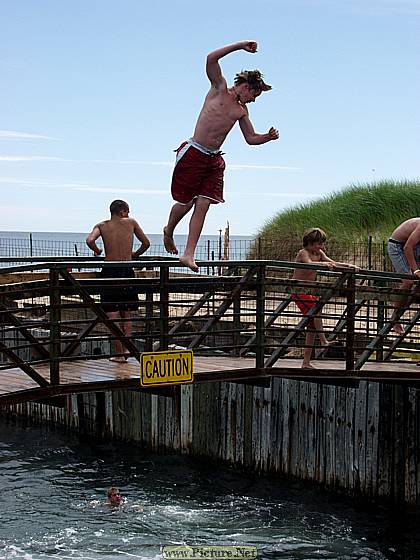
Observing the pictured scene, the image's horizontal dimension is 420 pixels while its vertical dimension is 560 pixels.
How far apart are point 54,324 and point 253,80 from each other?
3.02m

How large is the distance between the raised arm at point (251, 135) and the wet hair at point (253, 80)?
0.33 meters

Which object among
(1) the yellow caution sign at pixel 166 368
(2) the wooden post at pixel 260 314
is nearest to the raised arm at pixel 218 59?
(2) the wooden post at pixel 260 314

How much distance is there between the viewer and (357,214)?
1522 inches

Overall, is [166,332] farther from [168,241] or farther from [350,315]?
[350,315]

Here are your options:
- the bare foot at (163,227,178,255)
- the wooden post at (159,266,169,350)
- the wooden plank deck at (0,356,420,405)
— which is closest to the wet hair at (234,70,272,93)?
the bare foot at (163,227,178,255)

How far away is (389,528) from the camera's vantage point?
14.3 meters

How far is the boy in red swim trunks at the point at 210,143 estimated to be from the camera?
9.65 metres

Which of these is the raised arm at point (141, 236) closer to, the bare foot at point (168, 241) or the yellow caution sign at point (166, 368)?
the bare foot at point (168, 241)

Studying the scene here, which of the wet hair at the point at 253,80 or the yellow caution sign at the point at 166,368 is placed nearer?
the wet hair at the point at 253,80

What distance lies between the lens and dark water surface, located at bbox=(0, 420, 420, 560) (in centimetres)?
1438

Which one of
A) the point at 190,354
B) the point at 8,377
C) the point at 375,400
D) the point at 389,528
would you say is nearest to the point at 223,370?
the point at 190,354

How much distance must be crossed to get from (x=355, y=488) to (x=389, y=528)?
0.73 metres

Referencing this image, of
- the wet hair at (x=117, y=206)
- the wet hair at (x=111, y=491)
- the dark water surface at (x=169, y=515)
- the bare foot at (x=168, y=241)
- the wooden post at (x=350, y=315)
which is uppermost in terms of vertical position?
the wet hair at (x=117, y=206)

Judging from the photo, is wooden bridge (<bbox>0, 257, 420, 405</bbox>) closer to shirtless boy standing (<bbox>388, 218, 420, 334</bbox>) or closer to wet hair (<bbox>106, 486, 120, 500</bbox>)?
shirtless boy standing (<bbox>388, 218, 420, 334</bbox>)
